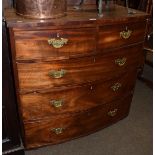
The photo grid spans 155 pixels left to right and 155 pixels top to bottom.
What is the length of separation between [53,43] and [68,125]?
66cm

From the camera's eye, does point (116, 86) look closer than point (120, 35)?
No

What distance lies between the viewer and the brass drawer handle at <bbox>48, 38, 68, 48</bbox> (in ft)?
4.35

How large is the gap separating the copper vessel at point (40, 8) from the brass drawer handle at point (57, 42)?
0.14 m

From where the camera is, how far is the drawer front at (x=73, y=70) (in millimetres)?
1395

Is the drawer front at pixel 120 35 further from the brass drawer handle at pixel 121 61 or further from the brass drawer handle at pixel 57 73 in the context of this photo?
the brass drawer handle at pixel 57 73

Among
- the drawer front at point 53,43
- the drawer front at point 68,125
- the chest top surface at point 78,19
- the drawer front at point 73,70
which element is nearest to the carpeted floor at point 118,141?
the drawer front at point 68,125

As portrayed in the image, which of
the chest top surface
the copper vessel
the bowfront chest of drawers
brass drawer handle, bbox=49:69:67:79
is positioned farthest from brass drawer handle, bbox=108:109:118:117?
the copper vessel

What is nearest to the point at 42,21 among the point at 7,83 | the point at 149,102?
the point at 7,83

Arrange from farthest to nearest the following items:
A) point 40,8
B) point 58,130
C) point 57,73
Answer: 1. point 58,130
2. point 57,73
3. point 40,8

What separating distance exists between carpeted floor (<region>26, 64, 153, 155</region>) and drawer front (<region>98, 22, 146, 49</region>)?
787 millimetres

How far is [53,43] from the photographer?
4.37 feet

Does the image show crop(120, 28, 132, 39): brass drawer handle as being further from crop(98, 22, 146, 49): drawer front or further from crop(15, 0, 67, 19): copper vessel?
crop(15, 0, 67, 19): copper vessel

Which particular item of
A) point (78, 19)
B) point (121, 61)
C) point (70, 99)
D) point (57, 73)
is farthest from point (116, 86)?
point (78, 19)

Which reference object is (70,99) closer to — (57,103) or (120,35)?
(57,103)
